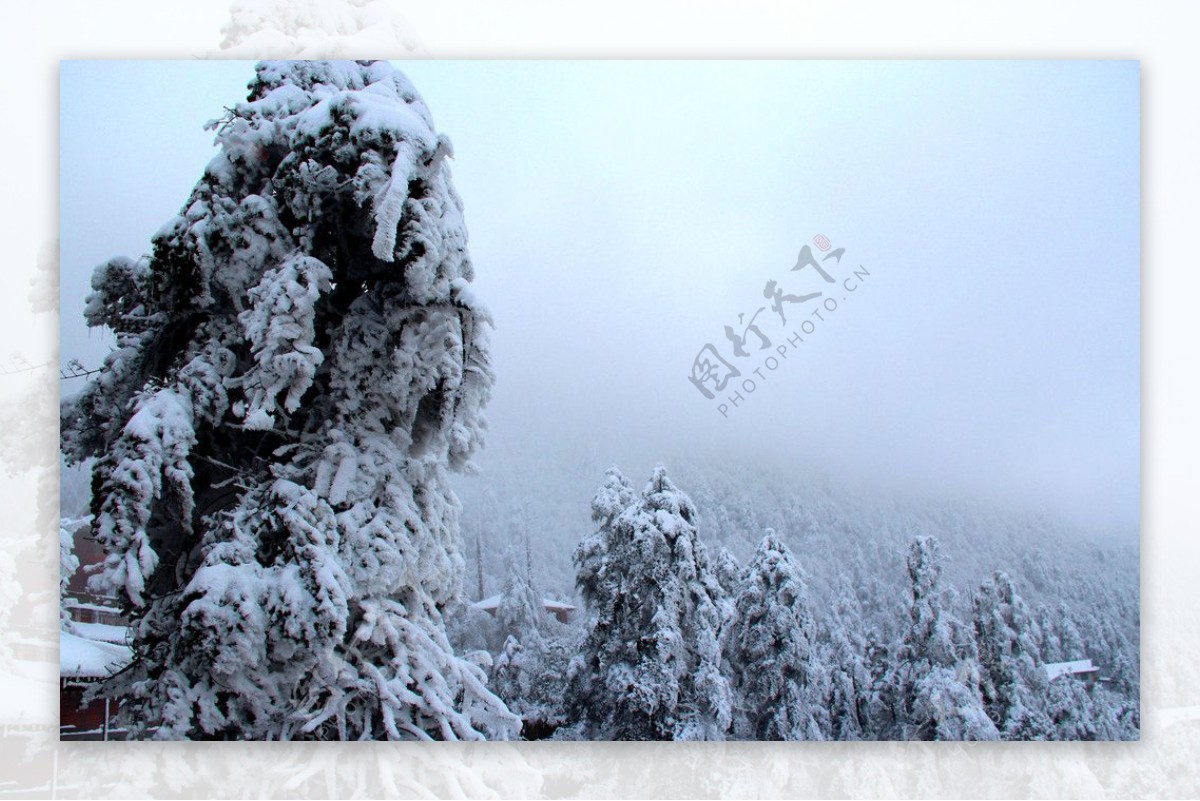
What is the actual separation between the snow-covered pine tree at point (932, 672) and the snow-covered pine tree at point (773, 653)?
429mm

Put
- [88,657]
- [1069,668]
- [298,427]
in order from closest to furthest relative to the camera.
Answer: [298,427]
[88,657]
[1069,668]

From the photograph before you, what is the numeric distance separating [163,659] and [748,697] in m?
2.94

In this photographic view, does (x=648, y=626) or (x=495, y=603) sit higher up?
(x=495, y=603)

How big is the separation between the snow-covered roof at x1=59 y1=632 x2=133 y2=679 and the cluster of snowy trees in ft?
6.28

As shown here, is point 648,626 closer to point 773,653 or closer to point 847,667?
point 773,653

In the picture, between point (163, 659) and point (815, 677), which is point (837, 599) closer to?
point (815, 677)

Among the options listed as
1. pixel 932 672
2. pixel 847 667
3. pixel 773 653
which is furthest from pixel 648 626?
pixel 932 672

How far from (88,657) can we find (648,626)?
9.44 ft

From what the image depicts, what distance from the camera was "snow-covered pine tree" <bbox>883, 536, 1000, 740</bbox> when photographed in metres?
6.11

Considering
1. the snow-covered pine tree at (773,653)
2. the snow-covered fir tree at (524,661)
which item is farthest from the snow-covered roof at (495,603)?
the snow-covered pine tree at (773,653)

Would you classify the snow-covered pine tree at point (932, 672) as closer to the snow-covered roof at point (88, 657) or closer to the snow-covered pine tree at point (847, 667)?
the snow-covered pine tree at point (847, 667)

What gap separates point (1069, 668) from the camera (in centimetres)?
607

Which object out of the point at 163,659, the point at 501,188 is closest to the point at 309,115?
the point at 501,188

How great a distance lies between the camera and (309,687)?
225 inches
